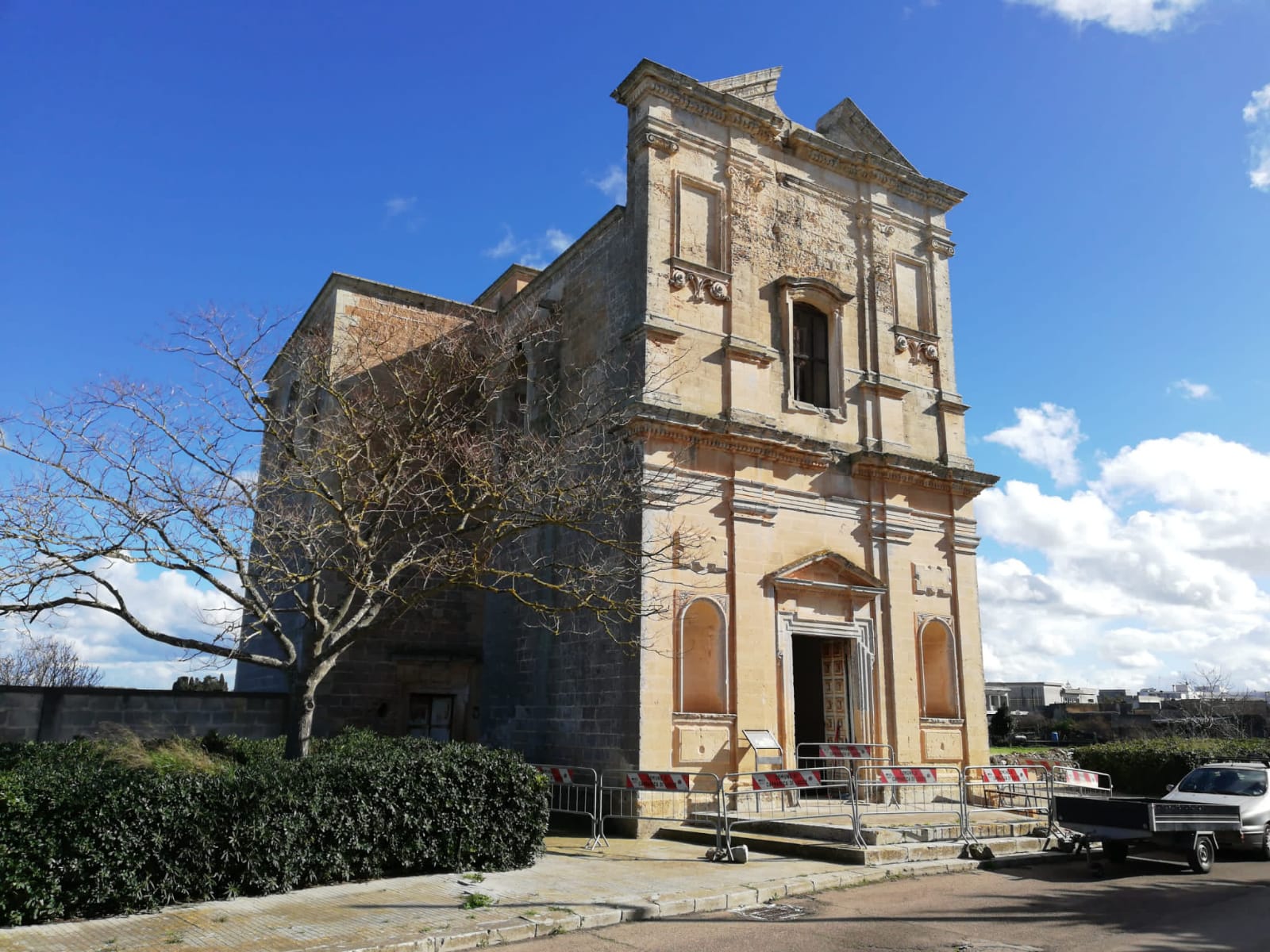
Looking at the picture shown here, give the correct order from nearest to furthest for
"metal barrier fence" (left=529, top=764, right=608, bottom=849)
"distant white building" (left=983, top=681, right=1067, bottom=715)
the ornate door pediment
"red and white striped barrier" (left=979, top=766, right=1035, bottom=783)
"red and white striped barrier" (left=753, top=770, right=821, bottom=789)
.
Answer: "red and white striped barrier" (left=753, top=770, right=821, bottom=789)
"metal barrier fence" (left=529, top=764, right=608, bottom=849)
"red and white striped barrier" (left=979, top=766, right=1035, bottom=783)
the ornate door pediment
"distant white building" (left=983, top=681, right=1067, bottom=715)

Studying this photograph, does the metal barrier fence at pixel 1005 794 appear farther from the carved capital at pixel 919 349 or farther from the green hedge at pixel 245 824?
the carved capital at pixel 919 349

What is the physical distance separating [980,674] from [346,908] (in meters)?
14.3

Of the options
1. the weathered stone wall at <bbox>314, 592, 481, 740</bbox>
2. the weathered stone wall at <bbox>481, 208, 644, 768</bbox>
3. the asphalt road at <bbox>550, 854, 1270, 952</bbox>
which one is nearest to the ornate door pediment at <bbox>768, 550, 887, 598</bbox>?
the weathered stone wall at <bbox>481, 208, 644, 768</bbox>

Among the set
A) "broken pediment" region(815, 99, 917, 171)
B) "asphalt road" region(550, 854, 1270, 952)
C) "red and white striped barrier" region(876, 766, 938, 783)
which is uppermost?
"broken pediment" region(815, 99, 917, 171)

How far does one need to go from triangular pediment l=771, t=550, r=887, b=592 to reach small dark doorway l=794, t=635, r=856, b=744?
3.86ft

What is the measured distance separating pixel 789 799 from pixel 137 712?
11.4 m

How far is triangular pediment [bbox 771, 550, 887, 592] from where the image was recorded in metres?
16.7

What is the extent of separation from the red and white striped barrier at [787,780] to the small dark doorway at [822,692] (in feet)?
6.31

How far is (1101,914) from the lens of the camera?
29.9ft

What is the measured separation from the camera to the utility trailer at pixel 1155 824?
11.4 meters

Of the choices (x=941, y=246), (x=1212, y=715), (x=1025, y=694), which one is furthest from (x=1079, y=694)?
(x=941, y=246)

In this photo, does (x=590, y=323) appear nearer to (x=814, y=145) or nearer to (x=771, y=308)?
(x=771, y=308)

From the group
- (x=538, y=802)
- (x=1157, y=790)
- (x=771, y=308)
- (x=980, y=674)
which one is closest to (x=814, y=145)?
(x=771, y=308)

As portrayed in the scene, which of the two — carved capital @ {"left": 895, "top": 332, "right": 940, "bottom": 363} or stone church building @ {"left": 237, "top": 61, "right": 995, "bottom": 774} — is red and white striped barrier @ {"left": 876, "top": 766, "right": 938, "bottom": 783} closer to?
stone church building @ {"left": 237, "top": 61, "right": 995, "bottom": 774}
